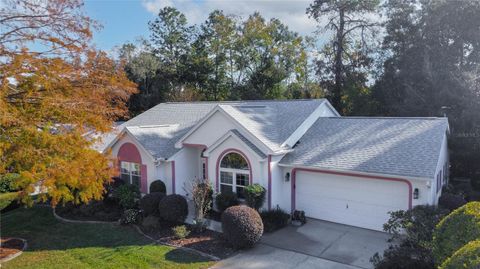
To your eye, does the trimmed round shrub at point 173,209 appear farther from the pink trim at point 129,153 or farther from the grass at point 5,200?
the grass at point 5,200

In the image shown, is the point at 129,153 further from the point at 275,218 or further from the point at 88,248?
the point at 275,218

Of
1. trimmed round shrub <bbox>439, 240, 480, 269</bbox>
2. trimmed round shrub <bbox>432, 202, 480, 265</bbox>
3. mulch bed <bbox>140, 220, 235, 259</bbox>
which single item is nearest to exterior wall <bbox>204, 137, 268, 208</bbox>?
mulch bed <bbox>140, 220, 235, 259</bbox>

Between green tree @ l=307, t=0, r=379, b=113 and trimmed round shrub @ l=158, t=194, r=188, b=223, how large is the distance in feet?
84.3

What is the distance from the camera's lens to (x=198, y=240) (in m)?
13.8

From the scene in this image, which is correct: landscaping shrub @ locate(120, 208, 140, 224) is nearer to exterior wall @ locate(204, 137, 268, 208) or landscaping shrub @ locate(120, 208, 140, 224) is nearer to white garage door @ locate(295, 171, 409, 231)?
exterior wall @ locate(204, 137, 268, 208)

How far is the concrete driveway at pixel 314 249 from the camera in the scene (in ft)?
38.0

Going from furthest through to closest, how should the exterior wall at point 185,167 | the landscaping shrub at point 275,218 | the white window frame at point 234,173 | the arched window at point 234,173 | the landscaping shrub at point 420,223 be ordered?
1. the exterior wall at point 185,167
2. the arched window at point 234,173
3. the white window frame at point 234,173
4. the landscaping shrub at point 275,218
5. the landscaping shrub at point 420,223

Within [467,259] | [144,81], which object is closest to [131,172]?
[467,259]

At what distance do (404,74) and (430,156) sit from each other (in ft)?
59.7

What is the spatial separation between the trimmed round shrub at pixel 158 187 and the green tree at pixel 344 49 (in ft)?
79.6

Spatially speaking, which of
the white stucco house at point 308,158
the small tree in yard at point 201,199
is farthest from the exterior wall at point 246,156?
the small tree in yard at point 201,199

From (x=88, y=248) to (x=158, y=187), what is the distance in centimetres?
570

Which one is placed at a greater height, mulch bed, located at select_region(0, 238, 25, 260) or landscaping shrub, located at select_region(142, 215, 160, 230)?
landscaping shrub, located at select_region(142, 215, 160, 230)

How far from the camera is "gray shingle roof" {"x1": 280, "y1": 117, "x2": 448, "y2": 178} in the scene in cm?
1420
